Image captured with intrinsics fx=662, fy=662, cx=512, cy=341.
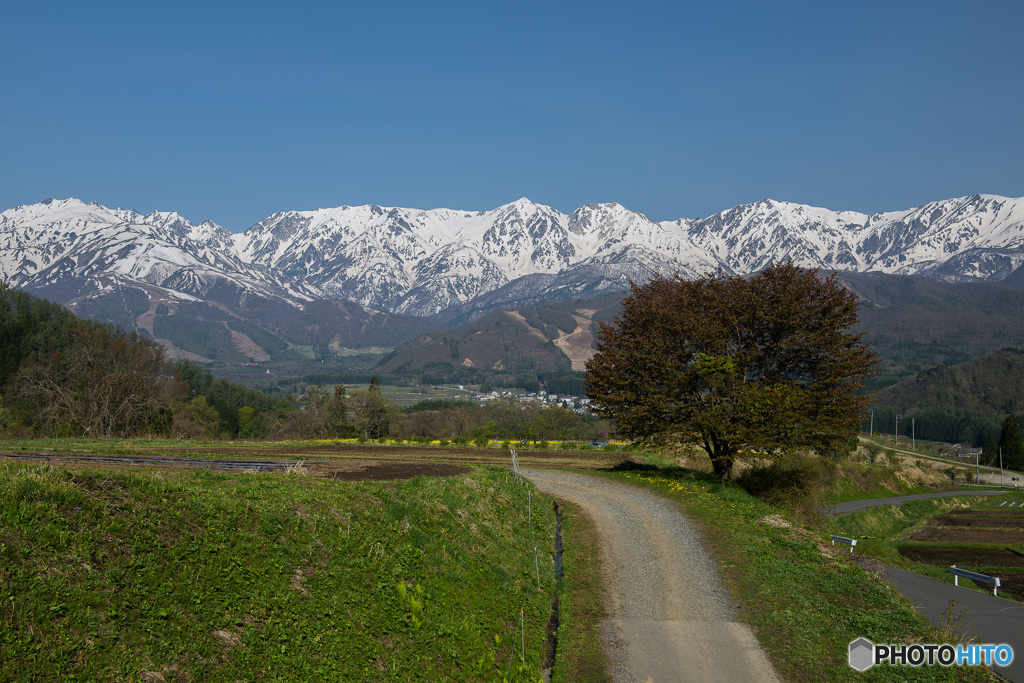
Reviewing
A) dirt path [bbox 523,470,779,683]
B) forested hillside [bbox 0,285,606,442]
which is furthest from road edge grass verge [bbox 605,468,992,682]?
forested hillside [bbox 0,285,606,442]

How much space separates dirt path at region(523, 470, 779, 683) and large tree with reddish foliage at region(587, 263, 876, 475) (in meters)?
6.66

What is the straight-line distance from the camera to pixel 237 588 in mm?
10328

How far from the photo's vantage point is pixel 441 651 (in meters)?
11.9

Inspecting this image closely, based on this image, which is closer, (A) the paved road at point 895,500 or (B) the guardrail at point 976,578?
(B) the guardrail at point 976,578

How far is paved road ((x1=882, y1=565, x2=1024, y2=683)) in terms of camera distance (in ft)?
73.6

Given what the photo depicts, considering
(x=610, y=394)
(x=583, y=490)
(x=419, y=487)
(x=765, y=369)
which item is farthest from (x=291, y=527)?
(x=765, y=369)

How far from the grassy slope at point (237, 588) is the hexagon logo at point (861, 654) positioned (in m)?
6.70

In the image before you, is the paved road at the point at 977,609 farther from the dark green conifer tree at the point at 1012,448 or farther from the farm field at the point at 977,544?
the dark green conifer tree at the point at 1012,448

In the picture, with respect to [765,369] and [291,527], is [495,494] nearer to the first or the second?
[291,527]

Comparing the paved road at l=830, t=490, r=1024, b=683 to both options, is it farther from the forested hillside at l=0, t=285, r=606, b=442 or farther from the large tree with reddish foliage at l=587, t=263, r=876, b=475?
the forested hillside at l=0, t=285, r=606, b=442

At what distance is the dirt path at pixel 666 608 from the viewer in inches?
533

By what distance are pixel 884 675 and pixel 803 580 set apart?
4.74m

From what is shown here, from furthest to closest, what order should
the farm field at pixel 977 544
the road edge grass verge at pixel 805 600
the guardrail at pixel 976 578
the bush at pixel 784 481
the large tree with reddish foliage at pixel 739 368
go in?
the farm field at pixel 977 544
the guardrail at pixel 976 578
the bush at pixel 784 481
the large tree with reddish foliage at pixel 739 368
the road edge grass verge at pixel 805 600

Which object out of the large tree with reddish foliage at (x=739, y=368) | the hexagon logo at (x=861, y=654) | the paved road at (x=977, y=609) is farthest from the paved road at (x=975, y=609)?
the large tree with reddish foliage at (x=739, y=368)
